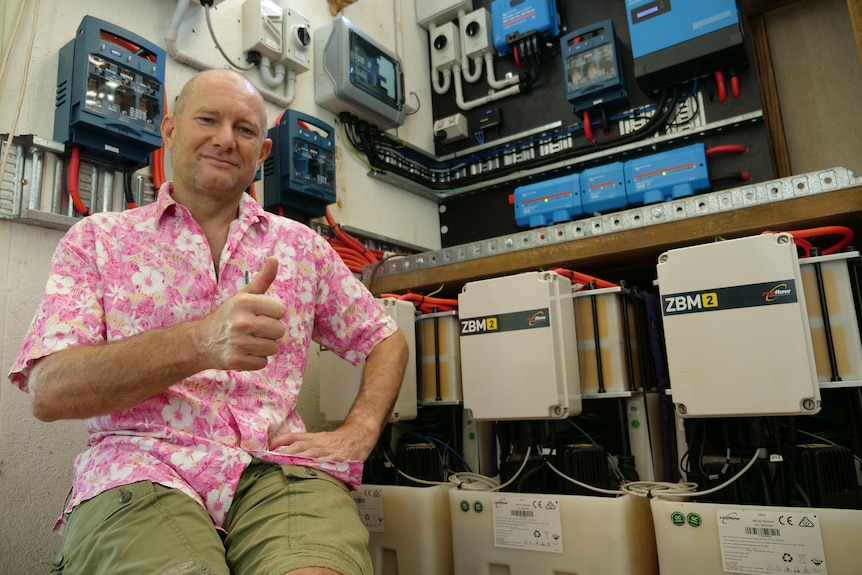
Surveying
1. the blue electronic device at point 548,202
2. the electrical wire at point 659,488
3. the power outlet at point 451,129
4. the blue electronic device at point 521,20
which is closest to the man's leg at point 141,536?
the electrical wire at point 659,488

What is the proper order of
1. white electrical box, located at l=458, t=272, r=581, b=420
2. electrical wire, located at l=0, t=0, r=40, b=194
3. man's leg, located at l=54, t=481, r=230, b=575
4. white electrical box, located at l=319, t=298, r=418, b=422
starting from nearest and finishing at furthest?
man's leg, located at l=54, t=481, r=230, b=575 < white electrical box, located at l=458, t=272, r=581, b=420 < electrical wire, located at l=0, t=0, r=40, b=194 < white electrical box, located at l=319, t=298, r=418, b=422

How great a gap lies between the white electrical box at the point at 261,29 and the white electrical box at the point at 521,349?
124 centimetres

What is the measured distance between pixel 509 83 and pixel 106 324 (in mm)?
2275

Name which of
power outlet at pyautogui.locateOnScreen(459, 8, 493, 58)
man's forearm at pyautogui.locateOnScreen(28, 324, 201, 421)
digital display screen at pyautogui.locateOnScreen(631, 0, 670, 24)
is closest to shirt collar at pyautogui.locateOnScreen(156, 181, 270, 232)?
man's forearm at pyautogui.locateOnScreen(28, 324, 201, 421)

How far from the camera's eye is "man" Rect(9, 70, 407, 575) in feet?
2.73

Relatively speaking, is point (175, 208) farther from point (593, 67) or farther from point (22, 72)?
point (593, 67)

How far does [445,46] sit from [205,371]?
7.92ft

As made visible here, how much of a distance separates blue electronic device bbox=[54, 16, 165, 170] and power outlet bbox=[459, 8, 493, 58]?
1.65 metres

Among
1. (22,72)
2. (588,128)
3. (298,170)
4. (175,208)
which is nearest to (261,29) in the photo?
(298,170)

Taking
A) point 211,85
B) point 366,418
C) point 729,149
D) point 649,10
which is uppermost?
point 649,10

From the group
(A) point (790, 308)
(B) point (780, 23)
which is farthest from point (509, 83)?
(A) point (790, 308)

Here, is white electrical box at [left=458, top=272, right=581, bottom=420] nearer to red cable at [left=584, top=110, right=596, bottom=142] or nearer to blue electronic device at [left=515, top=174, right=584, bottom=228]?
blue electronic device at [left=515, top=174, right=584, bottom=228]

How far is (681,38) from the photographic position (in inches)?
88.7

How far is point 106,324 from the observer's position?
1.01m
